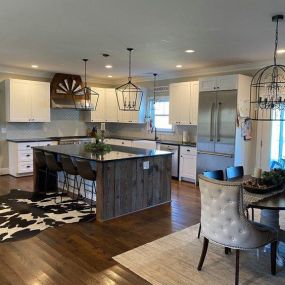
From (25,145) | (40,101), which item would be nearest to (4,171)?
(25,145)

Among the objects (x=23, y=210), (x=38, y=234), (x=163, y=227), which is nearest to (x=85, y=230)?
(x=38, y=234)

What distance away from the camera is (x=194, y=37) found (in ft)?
13.4

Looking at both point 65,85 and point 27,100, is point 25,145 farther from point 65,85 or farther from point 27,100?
point 65,85

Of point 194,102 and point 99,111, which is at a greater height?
point 194,102

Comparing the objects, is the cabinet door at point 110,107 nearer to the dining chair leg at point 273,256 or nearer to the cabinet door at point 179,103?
the cabinet door at point 179,103

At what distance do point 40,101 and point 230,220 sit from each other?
6.01m

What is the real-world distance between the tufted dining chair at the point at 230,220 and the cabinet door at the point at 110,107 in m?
6.20

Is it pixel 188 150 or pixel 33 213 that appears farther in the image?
pixel 188 150

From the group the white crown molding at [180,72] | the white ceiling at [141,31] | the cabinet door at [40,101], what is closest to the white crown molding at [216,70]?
the white crown molding at [180,72]

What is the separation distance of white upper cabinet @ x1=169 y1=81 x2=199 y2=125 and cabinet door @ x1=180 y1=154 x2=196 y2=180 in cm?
81

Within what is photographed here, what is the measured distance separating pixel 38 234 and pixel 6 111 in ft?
14.0

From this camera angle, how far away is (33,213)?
4.34 metres

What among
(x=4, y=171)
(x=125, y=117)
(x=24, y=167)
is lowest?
(x=4, y=171)

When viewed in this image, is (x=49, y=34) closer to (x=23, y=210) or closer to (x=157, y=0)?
(x=157, y=0)
